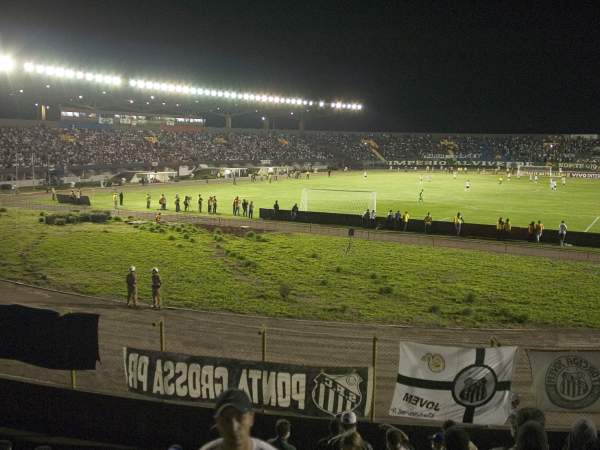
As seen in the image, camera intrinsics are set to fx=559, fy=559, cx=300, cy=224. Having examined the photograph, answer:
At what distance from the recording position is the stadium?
28.3ft

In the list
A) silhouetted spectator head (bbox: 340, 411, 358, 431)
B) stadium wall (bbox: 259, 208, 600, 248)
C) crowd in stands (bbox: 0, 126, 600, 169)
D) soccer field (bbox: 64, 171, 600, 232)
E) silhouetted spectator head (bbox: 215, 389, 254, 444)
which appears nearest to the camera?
silhouetted spectator head (bbox: 215, 389, 254, 444)

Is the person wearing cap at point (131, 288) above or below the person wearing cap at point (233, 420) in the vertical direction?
below

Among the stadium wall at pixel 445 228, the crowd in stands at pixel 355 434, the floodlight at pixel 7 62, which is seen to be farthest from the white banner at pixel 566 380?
the floodlight at pixel 7 62

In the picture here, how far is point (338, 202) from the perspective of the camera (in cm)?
5478

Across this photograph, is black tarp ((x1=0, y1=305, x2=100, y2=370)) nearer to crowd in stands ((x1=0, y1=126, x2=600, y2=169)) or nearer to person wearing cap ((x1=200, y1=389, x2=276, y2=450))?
person wearing cap ((x1=200, y1=389, x2=276, y2=450))

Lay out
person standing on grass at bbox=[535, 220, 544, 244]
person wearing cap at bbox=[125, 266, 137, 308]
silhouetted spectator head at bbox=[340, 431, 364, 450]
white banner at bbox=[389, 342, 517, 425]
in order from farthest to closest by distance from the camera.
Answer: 1. person standing on grass at bbox=[535, 220, 544, 244]
2. person wearing cap at bbox=[125, 266, 137, 308]
3. white banner at bbox=[389, 342, 517, 425]
4. silhouetted spectator head at bbox=[340, 431, 364, 450]

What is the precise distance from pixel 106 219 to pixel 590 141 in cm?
11352

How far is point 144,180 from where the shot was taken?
7175cm

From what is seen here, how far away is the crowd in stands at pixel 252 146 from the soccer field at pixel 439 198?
13.2 metres

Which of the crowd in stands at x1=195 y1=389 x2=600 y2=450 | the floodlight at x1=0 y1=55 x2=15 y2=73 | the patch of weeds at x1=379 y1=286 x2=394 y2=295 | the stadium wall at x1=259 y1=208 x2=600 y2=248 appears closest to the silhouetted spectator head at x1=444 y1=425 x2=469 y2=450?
the crowd in stands at x1=195 y1=389 x2=600 y2=450

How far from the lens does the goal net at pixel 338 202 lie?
4738 cm

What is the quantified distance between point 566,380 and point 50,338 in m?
8.73

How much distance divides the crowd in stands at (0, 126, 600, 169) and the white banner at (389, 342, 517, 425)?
63.5 metres

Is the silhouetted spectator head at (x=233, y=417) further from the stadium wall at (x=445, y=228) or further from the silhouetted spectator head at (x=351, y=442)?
the stadium wall at (x=445, y=228)
